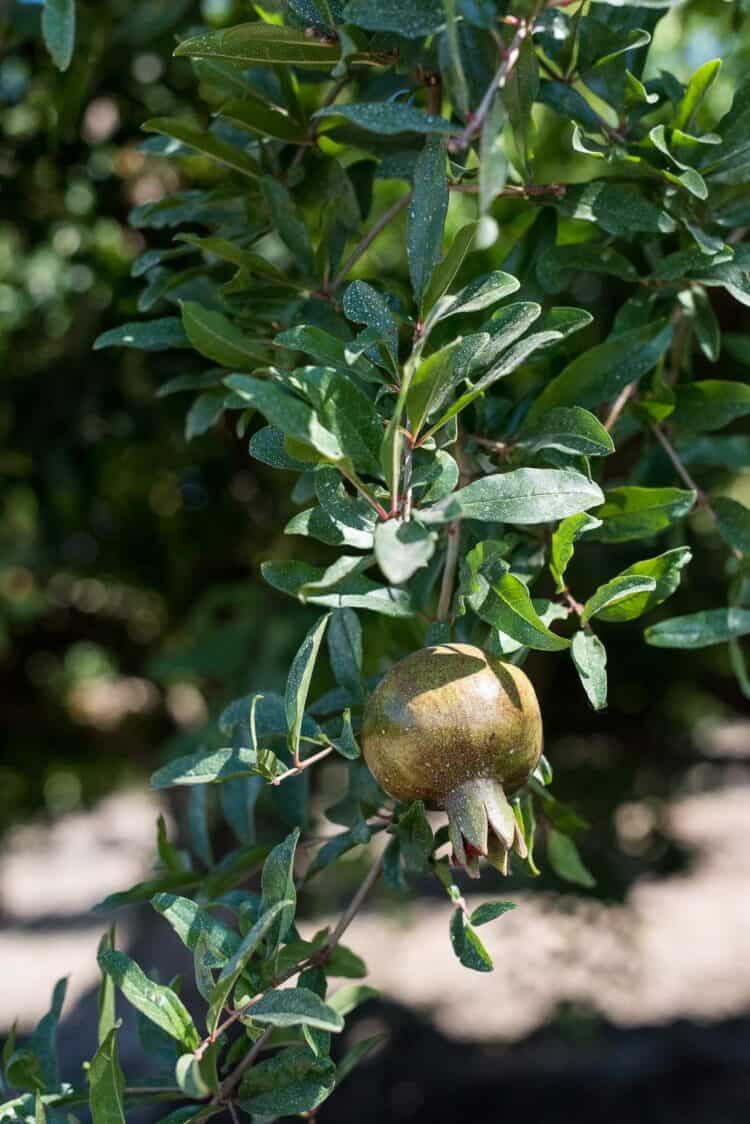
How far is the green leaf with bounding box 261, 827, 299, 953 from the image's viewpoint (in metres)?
0.62

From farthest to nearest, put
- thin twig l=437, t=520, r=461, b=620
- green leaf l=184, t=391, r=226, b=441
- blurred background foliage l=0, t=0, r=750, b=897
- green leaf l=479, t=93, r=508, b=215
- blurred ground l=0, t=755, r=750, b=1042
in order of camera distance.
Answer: blurred ground l=0, t=755, r=750, b=1042 → blurred background foliage l=0, t=0, r=750, b=897 → green leaf l=184, t=391, r=226, b=441 → thin twig l=437, t=520, r=461, b=620 → green leaf l=479, t=93, r=508, b=215

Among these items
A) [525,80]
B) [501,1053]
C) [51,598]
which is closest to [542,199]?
[525,80]

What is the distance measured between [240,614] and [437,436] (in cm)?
122

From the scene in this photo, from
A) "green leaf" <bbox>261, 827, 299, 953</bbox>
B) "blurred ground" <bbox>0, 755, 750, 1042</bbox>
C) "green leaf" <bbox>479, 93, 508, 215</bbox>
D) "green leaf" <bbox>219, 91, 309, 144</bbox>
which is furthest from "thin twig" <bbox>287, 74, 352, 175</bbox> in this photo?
"blurred ground" <bbox>0, 755, 750, 1042</bbox>

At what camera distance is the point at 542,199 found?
755 millimetres

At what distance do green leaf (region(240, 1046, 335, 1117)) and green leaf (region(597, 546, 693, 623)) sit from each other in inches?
12.6

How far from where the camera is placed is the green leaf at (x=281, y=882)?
0.62 metres

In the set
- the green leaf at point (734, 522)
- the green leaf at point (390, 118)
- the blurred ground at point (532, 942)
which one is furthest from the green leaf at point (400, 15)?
the blurred ground at point (532, 942)

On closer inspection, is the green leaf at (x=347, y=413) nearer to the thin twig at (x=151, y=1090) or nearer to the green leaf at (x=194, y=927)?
the green leaf at (x=194, y=927)

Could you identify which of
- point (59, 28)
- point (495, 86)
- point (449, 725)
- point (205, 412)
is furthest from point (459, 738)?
point (59, 28)

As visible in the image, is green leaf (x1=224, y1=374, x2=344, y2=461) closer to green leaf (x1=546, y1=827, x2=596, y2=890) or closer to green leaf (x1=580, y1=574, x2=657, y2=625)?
green leaf (x1=580, y1=574, x2=657, y2=625)

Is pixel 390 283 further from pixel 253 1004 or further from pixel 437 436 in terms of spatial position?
pixel 253 1004

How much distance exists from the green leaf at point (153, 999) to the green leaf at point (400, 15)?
55cm

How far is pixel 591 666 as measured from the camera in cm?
65
